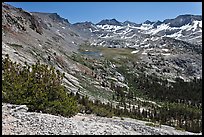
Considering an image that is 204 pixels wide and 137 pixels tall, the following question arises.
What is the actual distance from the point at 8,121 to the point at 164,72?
17957cm

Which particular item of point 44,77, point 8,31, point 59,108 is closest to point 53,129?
point 59,108

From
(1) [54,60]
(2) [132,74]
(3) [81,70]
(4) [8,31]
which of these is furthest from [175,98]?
(4) [8,31]

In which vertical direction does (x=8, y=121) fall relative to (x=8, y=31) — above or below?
below

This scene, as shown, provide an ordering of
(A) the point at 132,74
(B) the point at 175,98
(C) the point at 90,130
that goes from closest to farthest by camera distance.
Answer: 1. (C) the point at 90,130
2. (B) the point at 175,98
3. (A) the point at 132,74

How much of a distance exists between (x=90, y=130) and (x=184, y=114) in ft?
255

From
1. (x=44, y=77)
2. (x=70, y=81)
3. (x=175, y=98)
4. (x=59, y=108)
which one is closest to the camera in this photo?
(x=59, y=108)

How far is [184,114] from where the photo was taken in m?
97.8

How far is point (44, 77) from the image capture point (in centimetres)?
3306

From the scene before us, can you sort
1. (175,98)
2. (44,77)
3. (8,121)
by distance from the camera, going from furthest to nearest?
(175,98), (44,77), (8,121)

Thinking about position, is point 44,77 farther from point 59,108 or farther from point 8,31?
point 8,31

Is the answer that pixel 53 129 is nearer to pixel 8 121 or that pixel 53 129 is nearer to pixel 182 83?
pixel 8 121

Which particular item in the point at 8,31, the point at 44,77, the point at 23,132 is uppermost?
the point at 8,31

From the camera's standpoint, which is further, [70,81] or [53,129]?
[70,81]

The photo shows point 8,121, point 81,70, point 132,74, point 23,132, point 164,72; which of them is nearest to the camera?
point 23,132
